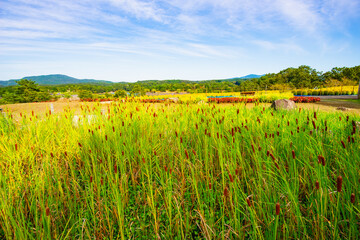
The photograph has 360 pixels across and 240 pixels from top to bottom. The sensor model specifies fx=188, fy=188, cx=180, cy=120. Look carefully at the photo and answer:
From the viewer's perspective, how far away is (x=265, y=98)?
14.4 meters

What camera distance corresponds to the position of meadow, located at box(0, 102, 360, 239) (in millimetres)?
1283

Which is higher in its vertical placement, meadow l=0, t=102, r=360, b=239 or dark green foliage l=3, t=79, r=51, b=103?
dark green foliage l=3, t=79, r=51, b=103

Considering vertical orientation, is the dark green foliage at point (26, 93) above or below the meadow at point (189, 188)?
above

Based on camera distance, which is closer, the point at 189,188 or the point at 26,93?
the point at 189,188

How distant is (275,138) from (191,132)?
46.8 inches

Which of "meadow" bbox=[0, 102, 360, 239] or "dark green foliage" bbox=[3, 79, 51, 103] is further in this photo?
"dark green foliage" bbox=[3, 79, 51, 103]

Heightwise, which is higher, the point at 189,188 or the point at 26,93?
the point at 26,93

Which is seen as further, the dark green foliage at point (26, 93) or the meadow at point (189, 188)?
the dark green foliage at point (26, 93)

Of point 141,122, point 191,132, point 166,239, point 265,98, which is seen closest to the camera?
point 166,239

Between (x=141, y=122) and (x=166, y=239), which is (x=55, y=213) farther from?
(x=141, y=122)

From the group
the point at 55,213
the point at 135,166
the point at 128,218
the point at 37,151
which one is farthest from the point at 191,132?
the point at 37,151

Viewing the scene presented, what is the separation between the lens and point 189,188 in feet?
6.51

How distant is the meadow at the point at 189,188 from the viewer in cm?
128

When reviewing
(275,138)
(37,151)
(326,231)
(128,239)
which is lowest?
(128,239)
